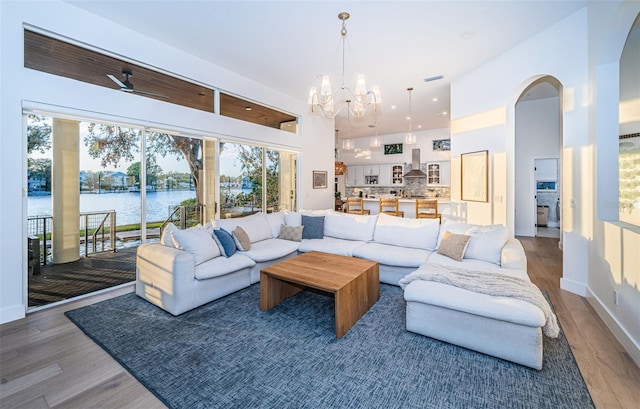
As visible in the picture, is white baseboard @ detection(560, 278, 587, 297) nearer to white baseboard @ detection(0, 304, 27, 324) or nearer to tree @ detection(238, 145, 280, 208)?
tree @ detection(238, 145, 280, 208)

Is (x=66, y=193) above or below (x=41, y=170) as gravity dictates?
below

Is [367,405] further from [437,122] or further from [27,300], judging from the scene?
[437,122]

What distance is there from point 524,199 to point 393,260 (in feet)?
19.6

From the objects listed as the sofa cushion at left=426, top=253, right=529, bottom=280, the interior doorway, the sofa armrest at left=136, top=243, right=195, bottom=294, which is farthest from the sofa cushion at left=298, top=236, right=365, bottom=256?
the interior doorway

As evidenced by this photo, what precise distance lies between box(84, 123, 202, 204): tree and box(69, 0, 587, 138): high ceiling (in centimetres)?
137

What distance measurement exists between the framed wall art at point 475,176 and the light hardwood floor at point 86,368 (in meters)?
2.16

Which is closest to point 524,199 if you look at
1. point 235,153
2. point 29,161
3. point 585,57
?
point 585,57

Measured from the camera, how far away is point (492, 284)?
239 centimetres

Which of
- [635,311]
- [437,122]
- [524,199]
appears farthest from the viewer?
[437,122]

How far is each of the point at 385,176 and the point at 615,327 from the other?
324 inches

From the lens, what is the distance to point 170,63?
4.13 m

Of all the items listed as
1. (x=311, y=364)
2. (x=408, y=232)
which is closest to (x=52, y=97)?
(x=311, y=364)

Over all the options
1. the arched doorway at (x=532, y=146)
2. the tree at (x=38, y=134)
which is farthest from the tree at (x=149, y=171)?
the arched doorway at (x=532, y=146)

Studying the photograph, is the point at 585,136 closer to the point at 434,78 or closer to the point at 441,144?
the point at 434,78
